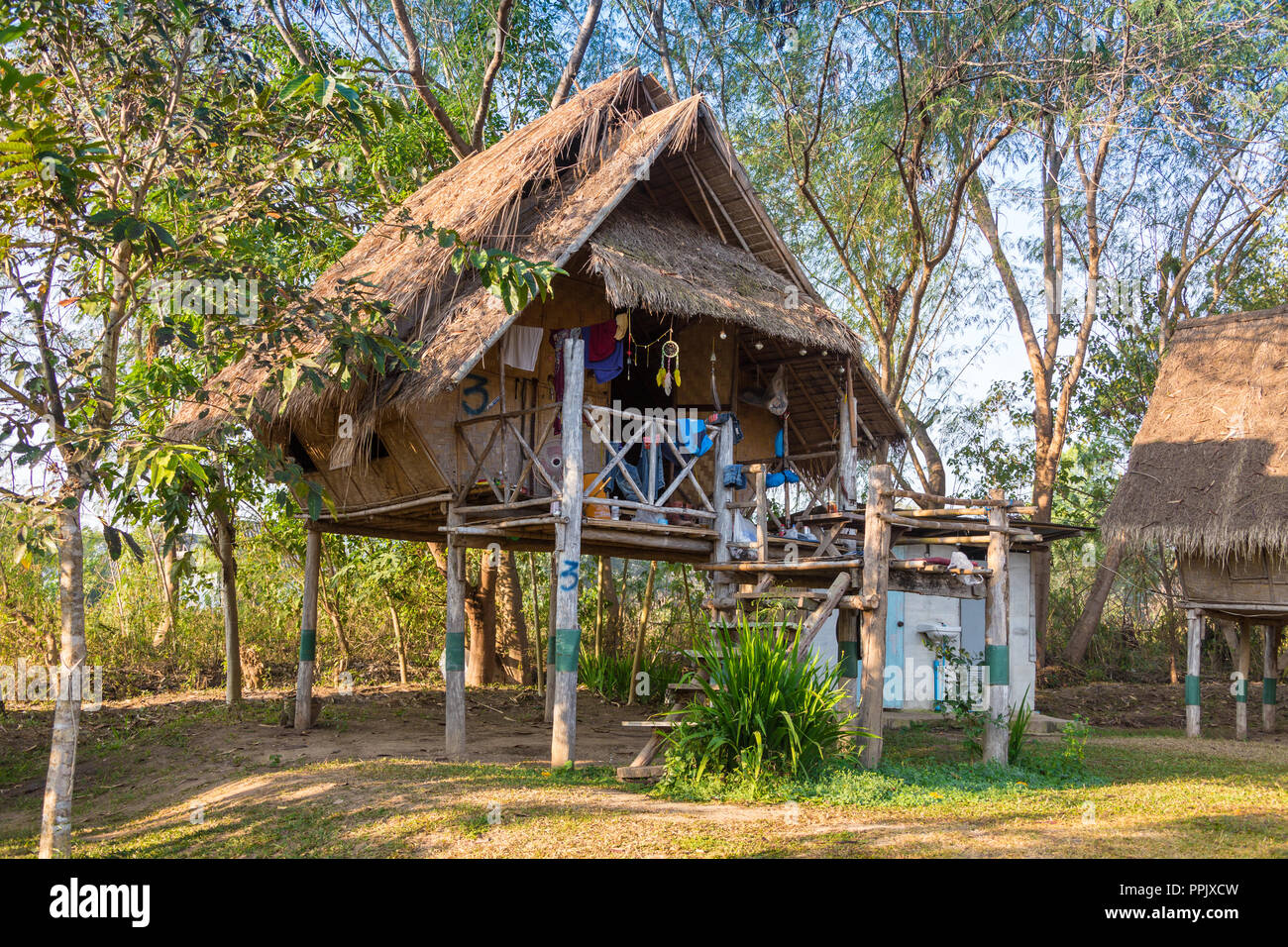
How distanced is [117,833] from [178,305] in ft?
11.2

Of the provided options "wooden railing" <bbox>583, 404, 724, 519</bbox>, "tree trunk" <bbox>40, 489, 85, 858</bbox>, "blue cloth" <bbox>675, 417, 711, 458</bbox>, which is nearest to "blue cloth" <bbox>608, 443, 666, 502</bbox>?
"wooden railing" <bbox>583, 404, 724, 519</bbox>

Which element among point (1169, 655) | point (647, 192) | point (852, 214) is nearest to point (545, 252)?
point (647, 192)

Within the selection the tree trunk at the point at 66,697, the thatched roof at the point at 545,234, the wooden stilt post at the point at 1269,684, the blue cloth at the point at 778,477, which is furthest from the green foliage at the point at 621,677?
the tree trunk at the point at 66,697

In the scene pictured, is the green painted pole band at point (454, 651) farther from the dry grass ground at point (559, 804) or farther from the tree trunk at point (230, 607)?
the tree trunk at point (230, 607)

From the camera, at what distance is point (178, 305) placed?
6.78m

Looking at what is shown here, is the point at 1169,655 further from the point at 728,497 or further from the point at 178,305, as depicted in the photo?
the point at 178,305

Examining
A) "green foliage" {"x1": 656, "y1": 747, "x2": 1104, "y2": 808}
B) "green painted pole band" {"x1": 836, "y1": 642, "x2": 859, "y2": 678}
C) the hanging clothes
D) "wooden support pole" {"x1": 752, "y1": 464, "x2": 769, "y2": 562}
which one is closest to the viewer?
"green foliage" {"x1": 656, "y1": 747, "x2": 1104, "y2": 808}

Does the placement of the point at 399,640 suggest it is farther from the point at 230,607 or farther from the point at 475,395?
the point at 475,395

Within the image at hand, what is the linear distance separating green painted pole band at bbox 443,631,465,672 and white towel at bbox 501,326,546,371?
2.35 meters

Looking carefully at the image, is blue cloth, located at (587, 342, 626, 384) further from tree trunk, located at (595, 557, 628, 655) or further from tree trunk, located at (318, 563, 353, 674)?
tree trunk, located at (318, 563, 353, 674)

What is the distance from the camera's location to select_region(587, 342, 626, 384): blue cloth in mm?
9633

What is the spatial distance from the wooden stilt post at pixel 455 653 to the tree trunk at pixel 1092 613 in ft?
37.5

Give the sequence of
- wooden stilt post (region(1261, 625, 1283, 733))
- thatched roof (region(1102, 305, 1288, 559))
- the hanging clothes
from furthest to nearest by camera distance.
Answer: wooden stilt post (region(1261, 625, 1283, 733)) < thatched roof (region(1102, 305, 1288, 559)) < the hanging clothes

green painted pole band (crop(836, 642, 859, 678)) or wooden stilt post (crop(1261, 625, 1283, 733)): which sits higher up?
green painted pole band (crop(836, 642, 859, 678))
